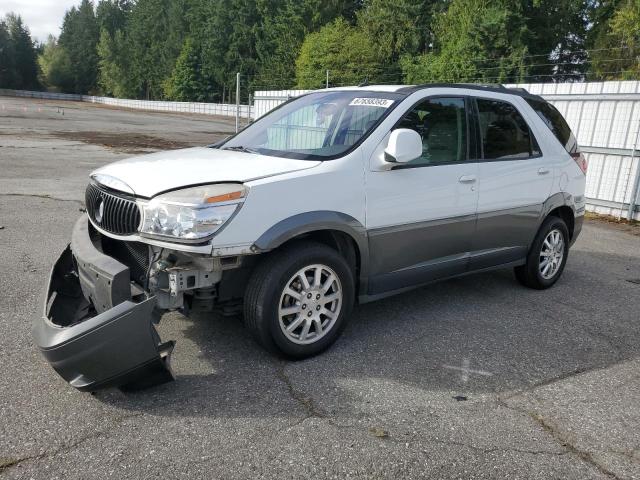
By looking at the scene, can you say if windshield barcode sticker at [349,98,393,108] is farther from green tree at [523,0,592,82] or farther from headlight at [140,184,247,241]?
green tree at [523,0,592,82]

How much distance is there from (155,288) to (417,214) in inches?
78.9

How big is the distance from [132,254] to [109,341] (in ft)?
2.62

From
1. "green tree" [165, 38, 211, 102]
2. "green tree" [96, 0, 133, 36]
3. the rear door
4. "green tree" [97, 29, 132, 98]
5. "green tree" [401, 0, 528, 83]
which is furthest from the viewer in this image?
"green tree" [96, 0, 133, 36]

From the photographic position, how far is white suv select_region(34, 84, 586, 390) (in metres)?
3.21

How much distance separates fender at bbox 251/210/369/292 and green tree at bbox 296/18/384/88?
3764cm

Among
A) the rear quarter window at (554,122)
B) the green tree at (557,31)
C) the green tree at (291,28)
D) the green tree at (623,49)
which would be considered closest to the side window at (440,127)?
the rear quarter window at (554,122)

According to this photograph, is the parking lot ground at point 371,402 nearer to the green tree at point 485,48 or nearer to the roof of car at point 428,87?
the roof of car at point 428,87

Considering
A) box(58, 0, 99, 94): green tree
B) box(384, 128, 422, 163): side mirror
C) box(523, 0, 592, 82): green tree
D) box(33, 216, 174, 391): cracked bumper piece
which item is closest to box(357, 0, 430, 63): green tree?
box(523, 0, 592, 82): green tree

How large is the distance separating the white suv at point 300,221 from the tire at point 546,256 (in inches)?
8.0

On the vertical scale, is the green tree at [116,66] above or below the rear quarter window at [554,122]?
above

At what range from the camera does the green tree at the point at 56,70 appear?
10306 centimetres

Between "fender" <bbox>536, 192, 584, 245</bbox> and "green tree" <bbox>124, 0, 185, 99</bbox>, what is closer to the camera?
"fender" <bbox>536, 192, 584, 245</bbox>

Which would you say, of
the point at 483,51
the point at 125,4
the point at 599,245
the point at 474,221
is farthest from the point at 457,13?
the point at 125,4

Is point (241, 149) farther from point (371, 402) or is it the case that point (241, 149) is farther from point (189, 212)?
point (371, 402)
